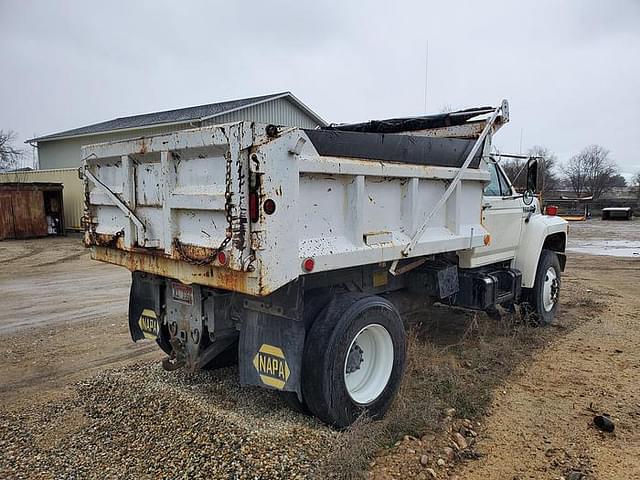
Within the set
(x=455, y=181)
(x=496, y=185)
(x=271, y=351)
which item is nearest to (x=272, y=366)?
(x=271, y=351)

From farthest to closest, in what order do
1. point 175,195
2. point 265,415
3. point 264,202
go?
point 265,415 → point 175,195 → point 264,202

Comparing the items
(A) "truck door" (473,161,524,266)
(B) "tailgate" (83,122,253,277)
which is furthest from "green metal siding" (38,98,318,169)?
(A) "truck door" (473,161,524,266)

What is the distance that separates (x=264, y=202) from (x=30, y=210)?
744 inches

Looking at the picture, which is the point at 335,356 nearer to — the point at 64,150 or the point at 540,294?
the point at 540,294

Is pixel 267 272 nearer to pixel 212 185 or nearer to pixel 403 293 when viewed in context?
pixel 212 185

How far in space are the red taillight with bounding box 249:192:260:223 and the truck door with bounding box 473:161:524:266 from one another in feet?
9.93

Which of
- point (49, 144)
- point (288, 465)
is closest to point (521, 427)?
point (288, 465)

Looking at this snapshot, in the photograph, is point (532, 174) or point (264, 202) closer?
point (264, 202)

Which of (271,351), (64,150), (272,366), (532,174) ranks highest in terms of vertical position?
(64,150)

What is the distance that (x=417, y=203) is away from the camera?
4.03 meters

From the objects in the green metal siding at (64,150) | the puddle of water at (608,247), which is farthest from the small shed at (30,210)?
the puddle of water at (608,247)

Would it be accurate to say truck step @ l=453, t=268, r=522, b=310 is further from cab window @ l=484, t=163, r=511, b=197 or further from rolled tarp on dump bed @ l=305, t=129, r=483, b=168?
rolled tarp on dump bed @ l=305, t=129, r=483, b=168

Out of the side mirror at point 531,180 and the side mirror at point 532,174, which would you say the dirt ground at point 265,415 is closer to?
the side mirror at point 531,180

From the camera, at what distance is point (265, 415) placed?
379 cm
